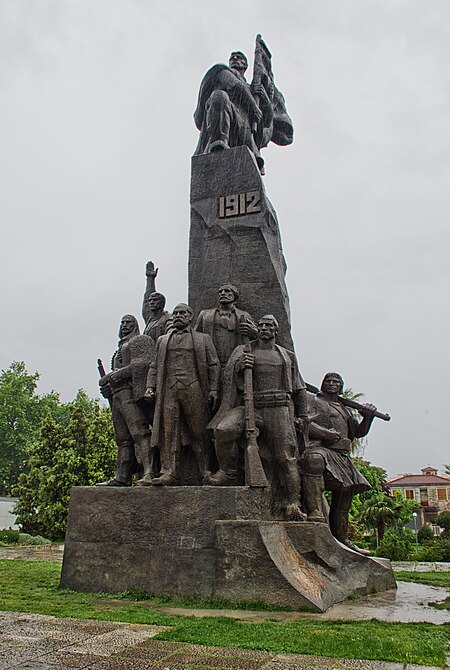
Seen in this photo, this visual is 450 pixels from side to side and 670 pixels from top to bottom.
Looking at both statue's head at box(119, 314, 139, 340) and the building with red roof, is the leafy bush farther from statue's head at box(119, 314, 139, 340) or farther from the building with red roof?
the building with red roof

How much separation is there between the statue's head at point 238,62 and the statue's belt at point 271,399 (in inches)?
251

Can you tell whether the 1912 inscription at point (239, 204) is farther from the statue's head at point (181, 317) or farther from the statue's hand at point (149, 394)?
the statue's hand at point (149, 394)

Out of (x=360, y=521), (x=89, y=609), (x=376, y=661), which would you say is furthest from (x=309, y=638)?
(x=360, y=521)

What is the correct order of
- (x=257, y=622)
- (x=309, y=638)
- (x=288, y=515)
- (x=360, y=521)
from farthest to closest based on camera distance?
(x=360, y=521) < (x=288, y=515) < (x=257, y=622) < (x=309, y=638)

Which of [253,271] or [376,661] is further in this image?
[253,271]

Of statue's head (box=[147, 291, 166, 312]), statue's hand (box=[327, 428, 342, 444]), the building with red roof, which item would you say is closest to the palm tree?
statue's hand (box=[327, 428, 342, 444])

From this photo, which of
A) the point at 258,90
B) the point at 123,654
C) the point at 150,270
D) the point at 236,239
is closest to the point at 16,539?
the point at 150,270

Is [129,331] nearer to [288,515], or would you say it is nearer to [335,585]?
[288,515]

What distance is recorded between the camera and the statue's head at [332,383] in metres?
9.35

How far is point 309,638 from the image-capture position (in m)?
4.64

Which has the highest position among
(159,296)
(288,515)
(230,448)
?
(159,296)

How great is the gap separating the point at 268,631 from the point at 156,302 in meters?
5.42

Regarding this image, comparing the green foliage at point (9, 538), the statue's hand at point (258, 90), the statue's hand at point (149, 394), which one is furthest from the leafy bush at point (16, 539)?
the statue's hand at point (258, 90)

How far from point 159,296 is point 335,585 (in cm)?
457
